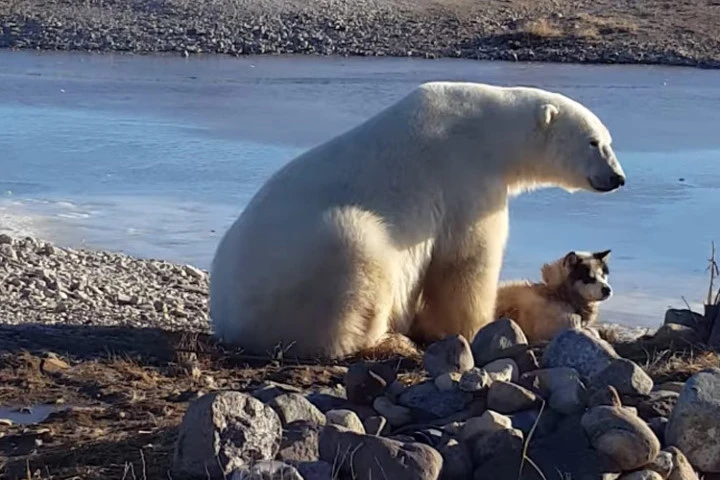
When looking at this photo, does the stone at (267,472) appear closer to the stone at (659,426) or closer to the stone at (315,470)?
the stone at (315,470)

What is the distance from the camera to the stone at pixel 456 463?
4242 millimetres

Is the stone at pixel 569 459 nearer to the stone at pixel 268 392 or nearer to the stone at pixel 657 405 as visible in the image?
the stone at pixel 657 405

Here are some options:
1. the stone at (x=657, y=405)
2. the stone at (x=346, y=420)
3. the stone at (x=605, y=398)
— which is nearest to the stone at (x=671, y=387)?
the stone at (x=657, y=405)

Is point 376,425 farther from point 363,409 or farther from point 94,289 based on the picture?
point 94,289

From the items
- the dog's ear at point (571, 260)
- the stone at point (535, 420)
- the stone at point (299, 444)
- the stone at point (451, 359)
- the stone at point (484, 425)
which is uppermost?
the stone at point (484, 425)

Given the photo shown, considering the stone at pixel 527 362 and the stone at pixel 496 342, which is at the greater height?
the stone at pixel 527 362

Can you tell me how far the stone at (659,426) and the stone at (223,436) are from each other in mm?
1303

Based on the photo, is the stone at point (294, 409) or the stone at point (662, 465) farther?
the stone at point (294, 409)

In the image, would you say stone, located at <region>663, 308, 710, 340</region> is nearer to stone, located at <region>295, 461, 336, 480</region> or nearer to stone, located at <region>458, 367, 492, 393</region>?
stone, located at <region>458, 367, 492, 393</region>

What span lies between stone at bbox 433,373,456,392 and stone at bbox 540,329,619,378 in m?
0.46

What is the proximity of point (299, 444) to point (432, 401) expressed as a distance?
2.50ft

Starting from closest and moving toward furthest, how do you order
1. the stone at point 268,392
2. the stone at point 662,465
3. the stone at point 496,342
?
the stone at point 662,465 → the stone at point 268,392 → the stone at point 496,342

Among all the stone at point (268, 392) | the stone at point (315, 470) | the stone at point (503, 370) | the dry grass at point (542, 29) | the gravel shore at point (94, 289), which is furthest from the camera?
the dry grass at point (542, 29)

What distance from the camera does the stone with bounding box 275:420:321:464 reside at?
13.8 feet
